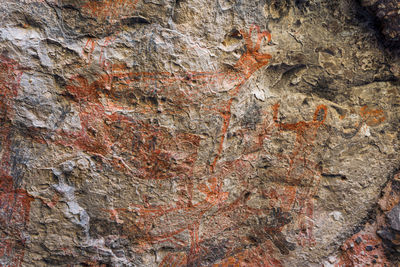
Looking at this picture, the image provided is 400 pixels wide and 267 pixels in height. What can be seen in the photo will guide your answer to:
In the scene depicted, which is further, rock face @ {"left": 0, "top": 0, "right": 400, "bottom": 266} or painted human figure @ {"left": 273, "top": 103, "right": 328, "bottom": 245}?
painted human figure @ {"left": 273, "top": 103, "right": 328, "bottom": 245}

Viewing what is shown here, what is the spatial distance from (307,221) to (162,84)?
5.72 ft

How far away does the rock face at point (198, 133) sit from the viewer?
1.87 meters

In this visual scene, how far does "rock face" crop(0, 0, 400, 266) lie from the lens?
6.12 feet

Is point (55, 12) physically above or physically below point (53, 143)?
above

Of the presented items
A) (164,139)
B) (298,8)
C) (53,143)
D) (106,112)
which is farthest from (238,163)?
(53,143)

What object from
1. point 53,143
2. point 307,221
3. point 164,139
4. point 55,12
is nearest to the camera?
point 55,12

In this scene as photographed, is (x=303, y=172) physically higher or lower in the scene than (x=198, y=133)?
lower

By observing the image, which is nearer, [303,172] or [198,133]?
[198,133]

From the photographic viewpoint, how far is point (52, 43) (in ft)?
5.95

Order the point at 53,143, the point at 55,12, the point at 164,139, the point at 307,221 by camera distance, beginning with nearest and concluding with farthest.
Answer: the point at 55,12 < the point at 53,143 < the point at 164,139 < the point at 307,221

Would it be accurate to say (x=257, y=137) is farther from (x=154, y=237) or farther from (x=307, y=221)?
(x=154, y=237)

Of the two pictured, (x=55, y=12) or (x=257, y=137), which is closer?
(x=55, y=12)

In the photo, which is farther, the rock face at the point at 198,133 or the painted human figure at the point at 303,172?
the painted human figure at the point at 303,172

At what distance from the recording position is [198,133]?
6.97 ft
